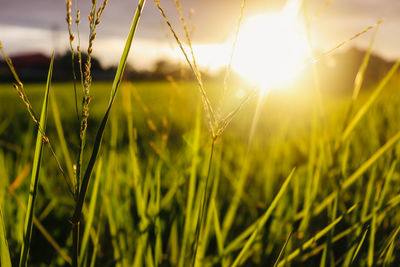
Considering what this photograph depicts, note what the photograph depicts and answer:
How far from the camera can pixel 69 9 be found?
367 millimetres

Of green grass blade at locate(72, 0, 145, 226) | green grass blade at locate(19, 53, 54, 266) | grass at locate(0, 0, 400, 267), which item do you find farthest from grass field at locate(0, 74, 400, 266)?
green grass blade at locate(72, 0, 145, 226)

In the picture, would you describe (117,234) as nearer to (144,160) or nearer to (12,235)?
(12,235)

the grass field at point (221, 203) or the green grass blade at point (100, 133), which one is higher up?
the green grass blade at point (100, 133)

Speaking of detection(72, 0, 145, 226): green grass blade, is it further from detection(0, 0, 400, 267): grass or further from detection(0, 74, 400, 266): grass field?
detection(0, 74, 400, 266): grass field

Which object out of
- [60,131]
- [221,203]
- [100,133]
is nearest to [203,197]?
[100,133]

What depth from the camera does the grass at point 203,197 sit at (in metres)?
0.50

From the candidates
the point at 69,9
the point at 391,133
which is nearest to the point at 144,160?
the point at 391,133

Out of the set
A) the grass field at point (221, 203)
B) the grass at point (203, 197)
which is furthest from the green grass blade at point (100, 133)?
the grass field at point (221, 203)

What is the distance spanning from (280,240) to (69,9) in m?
0.96

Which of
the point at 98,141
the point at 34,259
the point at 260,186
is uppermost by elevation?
the point at 98,141

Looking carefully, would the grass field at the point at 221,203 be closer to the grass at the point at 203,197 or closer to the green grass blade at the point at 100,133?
the grass at the point at 203,197

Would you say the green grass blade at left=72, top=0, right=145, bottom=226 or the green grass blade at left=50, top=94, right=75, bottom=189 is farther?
the green grass blade at left=50, top=94, right=75, bottom=189

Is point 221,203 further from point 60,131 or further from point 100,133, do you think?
point 100,133

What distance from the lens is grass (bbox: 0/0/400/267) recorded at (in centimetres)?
50
